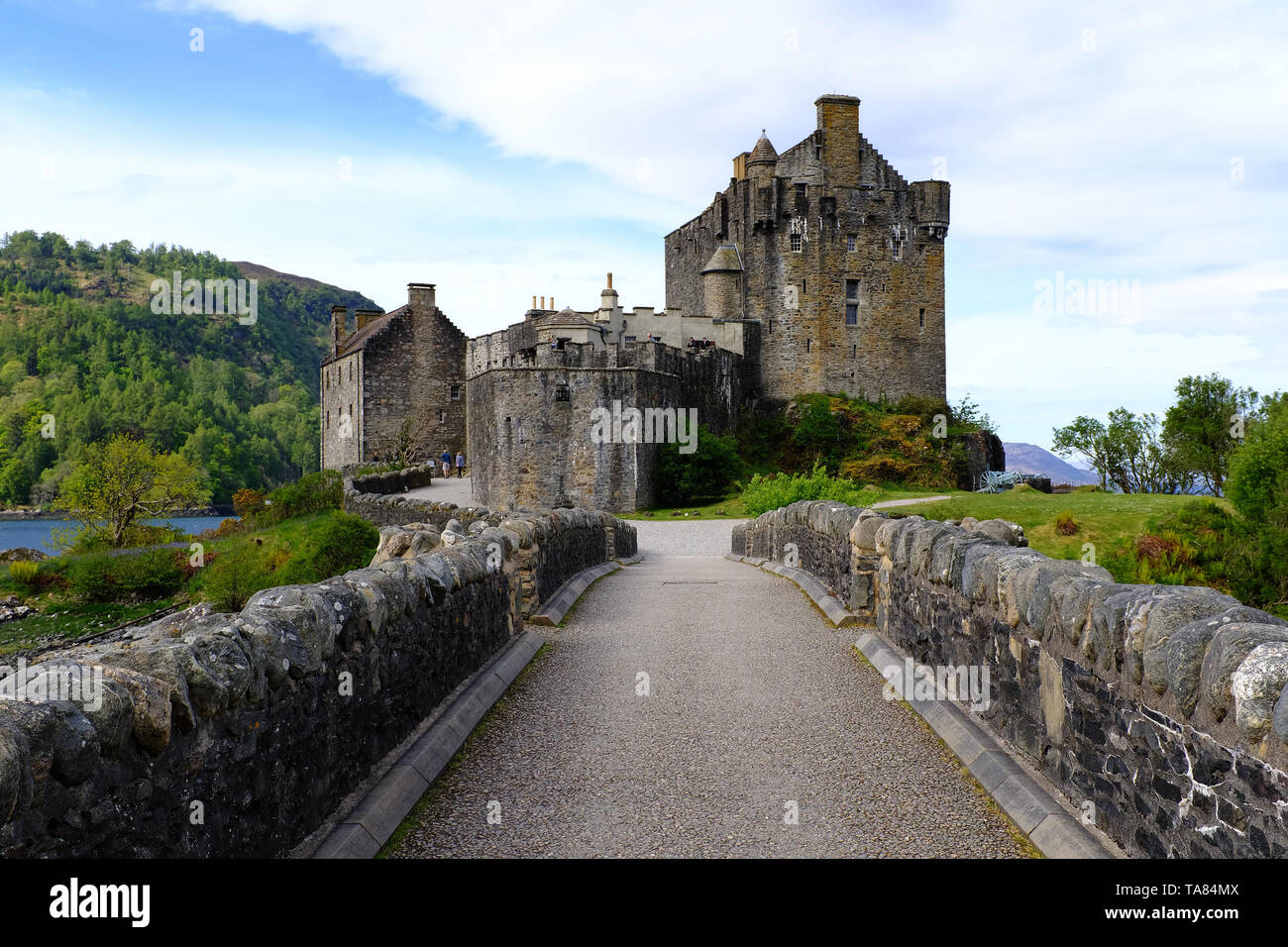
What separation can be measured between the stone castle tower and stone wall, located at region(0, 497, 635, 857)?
50.8m

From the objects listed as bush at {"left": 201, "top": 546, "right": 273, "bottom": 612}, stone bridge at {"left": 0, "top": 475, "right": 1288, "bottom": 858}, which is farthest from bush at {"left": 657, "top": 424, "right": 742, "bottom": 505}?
stone bridge at {"left": 0, "top": 475, "right": 1288, "bottom": 858}

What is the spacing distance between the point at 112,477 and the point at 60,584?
9.97 m

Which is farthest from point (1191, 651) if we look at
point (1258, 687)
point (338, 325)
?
point (338, 325)

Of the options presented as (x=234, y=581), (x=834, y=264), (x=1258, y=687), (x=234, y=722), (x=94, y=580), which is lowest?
(x=94, y=580)

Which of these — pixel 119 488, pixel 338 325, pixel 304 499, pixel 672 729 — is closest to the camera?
pixel 672 729

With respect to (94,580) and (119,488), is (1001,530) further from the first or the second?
(119,488)

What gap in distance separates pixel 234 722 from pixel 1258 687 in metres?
3.78

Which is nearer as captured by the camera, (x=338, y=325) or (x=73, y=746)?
(x=73, y=746)

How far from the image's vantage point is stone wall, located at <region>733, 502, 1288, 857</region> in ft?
11.3

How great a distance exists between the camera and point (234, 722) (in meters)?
3.98

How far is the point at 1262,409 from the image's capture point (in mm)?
47875

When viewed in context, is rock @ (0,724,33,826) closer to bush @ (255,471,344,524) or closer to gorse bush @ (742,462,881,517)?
gorse bush @ (742,462,881,517)
